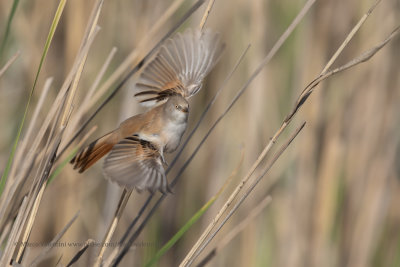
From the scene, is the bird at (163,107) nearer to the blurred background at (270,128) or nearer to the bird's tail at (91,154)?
the bird's tail at (91,154)

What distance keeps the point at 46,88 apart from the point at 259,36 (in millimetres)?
961

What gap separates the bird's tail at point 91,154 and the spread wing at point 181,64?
0.54 feet

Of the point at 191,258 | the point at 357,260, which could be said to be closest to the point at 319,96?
the point at 357,260

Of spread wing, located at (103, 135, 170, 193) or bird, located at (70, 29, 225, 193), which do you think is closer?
spread wing, located at (103, 135, 170, 193)

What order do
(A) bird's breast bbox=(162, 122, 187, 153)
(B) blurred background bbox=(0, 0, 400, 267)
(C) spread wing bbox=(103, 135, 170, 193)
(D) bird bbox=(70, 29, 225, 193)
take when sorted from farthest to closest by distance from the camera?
1. (B) blurred background bbox=(0, 0, 400, 267)
2. (A) bird's breast bbox=(162, 122, 187, 153)
3. (D) bird bbox=(70, 29, 225, 193)
4. (C) spread wing bbox=(103, 135, 170, 193)

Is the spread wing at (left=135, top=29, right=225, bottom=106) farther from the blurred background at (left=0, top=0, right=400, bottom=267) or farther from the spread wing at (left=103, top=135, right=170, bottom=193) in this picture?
the blurred background at (left=0, top=0, right=400, bottom=267)

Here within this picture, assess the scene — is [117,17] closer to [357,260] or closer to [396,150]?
[396,150]

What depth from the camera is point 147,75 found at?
56.6 inches

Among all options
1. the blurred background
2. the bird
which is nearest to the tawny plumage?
the bird

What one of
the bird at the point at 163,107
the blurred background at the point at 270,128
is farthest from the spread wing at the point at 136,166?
the blurred background at the point at 270,128

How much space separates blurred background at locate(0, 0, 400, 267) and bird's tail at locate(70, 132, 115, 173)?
1.96 ft

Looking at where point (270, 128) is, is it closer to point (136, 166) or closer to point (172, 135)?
point (172, 135)

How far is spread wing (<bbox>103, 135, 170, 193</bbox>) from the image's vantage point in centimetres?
106

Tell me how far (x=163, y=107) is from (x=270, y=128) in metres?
0.61
